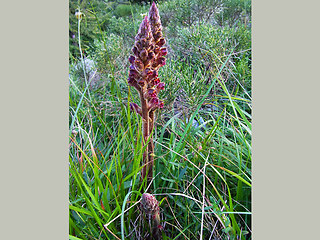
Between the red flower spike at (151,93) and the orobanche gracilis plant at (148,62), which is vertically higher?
the orobanche gracilis plant at (148,62)

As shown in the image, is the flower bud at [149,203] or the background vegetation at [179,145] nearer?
the flower bud at [149,203]

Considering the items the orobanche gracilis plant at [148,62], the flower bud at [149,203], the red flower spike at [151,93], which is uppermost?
the orobanche gracilis plant at [148,62]

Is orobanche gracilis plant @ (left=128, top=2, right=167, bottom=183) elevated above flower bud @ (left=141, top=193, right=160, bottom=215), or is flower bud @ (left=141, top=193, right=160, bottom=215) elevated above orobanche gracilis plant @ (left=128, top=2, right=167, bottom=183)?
orobanche gracilis plant @ (left=128, top=2, right=167, bottom=183)

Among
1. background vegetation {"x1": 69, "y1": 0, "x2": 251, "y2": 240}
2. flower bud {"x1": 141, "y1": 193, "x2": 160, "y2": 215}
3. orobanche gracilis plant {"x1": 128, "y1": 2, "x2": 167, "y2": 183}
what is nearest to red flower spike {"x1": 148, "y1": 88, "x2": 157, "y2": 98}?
orobanche gracilis plant {"x1": 128, "y1": 2, "x2": 167, "y2": 183}

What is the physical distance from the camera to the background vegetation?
1.13 meters

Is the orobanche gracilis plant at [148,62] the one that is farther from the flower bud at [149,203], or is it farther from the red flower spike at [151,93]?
the flower bud at [149,203]

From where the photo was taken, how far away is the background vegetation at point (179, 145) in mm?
1127

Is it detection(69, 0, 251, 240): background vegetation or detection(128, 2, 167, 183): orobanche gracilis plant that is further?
detection(69, 0, 251, 240): background vegetation

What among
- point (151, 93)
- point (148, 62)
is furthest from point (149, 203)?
point (148, 62)

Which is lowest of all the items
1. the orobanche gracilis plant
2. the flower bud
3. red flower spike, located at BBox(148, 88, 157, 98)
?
the flower bud

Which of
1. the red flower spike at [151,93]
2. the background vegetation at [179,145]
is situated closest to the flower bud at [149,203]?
the background vegetation at [179,145]

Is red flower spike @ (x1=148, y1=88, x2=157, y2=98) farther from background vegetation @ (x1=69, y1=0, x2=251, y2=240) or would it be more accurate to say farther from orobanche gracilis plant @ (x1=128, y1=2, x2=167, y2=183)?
background vegetation @ (x1=69, y1=0, x2=251, y2=240)

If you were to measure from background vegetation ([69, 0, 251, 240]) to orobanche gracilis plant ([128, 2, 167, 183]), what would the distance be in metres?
0.16

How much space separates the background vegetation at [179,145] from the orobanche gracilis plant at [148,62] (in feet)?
0.53
